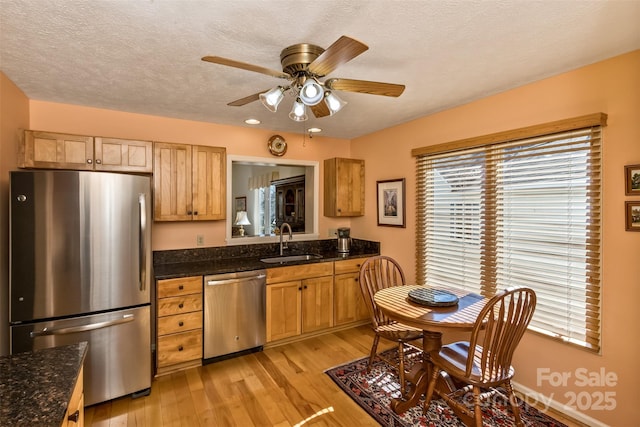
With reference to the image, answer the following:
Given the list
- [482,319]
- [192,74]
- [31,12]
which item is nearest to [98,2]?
[31,12]

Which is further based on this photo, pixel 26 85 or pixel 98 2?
pixel 26 85

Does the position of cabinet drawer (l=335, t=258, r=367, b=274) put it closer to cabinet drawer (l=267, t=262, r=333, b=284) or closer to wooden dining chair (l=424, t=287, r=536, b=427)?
cabinet drawer (l=267, t=262, r=333, b=284)

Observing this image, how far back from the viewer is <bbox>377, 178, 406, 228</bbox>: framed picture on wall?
3508 millimetres

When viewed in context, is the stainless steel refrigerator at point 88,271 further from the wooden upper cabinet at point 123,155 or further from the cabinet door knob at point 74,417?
the cabinet door knob at point 74,417

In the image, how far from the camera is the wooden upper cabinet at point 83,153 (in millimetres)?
2400

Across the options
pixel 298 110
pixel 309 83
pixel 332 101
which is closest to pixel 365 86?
pixel 332 101

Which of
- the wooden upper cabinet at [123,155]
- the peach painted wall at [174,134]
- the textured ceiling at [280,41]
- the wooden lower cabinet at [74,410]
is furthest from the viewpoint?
the peach painted wall at [174,134]

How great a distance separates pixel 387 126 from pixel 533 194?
1.76 m

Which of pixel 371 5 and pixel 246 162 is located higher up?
pixel 371 5

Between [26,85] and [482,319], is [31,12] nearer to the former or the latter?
[26,85]

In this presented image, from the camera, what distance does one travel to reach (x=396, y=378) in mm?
2594

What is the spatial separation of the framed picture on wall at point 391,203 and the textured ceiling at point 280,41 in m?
1.21

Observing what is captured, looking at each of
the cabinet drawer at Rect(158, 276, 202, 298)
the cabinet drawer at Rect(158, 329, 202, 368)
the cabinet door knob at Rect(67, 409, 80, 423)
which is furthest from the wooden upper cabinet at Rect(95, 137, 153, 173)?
the cabinet door knob at Rect(67, 409, 80, 423)

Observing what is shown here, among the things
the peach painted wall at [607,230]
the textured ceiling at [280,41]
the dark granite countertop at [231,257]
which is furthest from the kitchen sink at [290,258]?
the peach painted wall at [607,230]
